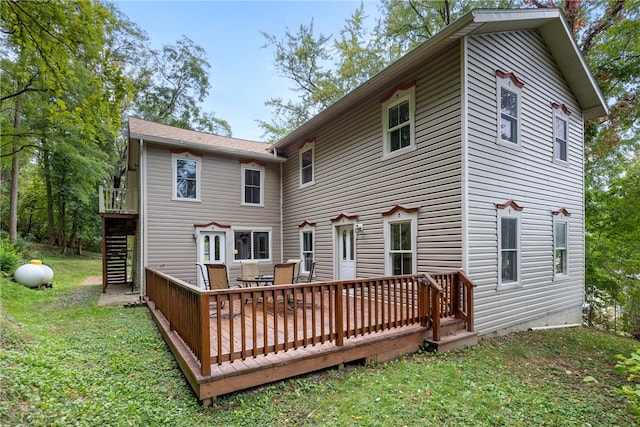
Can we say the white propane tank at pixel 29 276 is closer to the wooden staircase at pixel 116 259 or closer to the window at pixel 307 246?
the wooden staircase at pixel 116 259

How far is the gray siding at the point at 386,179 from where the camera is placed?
19.2 ft

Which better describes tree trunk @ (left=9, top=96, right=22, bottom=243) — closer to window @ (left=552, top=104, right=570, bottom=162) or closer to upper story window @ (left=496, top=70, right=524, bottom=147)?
upper story window @ (left=496, top=70, right=524, bottom=147)

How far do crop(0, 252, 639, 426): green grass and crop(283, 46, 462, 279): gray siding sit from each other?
83.3 inches

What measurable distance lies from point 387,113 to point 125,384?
6.91 metres

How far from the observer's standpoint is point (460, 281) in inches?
217

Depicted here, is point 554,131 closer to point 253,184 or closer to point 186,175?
point 253,184

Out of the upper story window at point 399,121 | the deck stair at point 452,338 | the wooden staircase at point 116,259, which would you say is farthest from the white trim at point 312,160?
the wooden staircase at point 116,259

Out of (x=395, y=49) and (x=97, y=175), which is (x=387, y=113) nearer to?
(x=395, y=49)

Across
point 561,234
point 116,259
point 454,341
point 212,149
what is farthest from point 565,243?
point 116,259

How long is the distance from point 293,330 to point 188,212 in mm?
6794

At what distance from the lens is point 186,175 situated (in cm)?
975

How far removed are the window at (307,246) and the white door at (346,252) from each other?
1.31 m

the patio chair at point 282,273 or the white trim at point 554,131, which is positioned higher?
the white trim at point 554,131

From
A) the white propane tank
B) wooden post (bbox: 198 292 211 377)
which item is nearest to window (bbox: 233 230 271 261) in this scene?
the white propane tank
